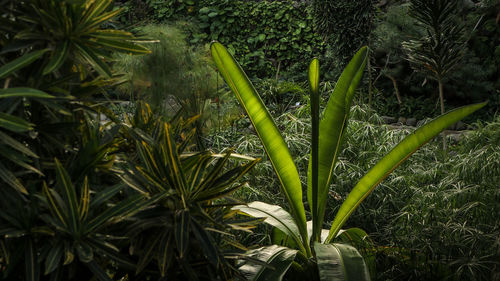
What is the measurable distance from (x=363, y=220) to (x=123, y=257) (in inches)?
91.4

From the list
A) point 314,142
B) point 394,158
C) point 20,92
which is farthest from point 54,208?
point 394,158

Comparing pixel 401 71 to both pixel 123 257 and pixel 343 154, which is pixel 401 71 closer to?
pixel 343 154

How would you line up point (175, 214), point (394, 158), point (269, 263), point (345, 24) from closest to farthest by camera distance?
point (175, 214)
point (269, 263)
point (394, 158)
point (345, 24)

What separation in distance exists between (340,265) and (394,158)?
0.73 metres

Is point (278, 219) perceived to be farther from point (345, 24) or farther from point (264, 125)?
point (345, 24)

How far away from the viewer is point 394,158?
254cm

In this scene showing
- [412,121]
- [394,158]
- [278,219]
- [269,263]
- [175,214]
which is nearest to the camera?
[175,214]

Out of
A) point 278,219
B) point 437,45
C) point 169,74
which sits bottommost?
point 278,219

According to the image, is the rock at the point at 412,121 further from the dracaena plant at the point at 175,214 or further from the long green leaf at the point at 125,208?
the long green leaf at the point at 125,208

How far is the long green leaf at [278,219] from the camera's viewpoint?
2.64m

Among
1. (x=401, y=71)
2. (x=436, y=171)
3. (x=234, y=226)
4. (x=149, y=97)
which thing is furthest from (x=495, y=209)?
(x=401, y=71)

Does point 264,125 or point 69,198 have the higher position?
point 264,125

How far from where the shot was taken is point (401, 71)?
7.65m

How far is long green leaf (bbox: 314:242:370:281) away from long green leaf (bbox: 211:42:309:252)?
0.43 meters
